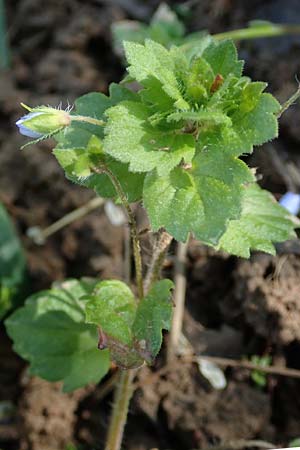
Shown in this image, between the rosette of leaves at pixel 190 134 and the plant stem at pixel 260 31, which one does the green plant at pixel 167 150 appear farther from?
the plant stem at pixel 260 31

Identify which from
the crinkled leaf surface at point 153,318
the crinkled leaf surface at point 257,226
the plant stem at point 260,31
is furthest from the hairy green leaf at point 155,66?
the plant stem at point 260,31

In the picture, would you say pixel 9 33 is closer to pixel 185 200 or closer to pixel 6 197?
pixel 6 197

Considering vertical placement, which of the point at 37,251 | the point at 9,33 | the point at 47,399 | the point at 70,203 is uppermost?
the point at 9,33

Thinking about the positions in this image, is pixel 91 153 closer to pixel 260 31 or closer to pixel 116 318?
pixel 116 318

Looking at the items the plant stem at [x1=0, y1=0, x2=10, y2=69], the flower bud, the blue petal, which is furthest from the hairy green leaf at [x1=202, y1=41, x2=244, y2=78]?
the plant stem at [x1=0, y1=0, x2=10, y2=69]

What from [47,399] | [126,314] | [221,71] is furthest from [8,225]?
[221,71]

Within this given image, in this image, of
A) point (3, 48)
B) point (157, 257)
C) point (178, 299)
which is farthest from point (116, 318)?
point (3, 48)
